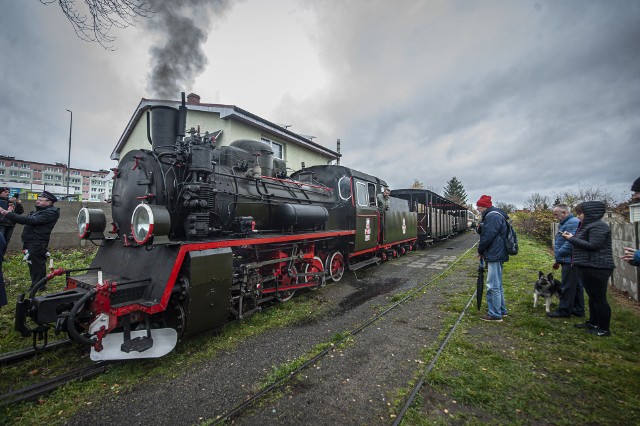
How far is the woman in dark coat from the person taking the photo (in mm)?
4109

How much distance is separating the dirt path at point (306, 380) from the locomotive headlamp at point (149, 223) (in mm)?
1615

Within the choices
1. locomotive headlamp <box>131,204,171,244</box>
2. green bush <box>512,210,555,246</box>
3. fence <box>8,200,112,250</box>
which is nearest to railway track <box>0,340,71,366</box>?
locomotive headlamp <box>131,204,171,244</box>

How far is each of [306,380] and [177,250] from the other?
84.6 inches

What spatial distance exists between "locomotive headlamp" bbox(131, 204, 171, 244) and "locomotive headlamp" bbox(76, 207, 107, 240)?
1.27 meters

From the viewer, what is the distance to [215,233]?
472 cm

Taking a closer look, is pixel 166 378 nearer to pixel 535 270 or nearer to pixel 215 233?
pixel 215 233

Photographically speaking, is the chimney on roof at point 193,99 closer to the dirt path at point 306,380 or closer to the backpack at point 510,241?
the dirt path at point 306,380

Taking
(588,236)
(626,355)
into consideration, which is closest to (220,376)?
(626,355)

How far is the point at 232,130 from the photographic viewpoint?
12.0 metres

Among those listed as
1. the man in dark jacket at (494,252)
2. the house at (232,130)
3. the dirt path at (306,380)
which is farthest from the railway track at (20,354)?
the house at (232,130)

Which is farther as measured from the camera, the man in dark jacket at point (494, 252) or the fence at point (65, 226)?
the fence at point (65, 226)

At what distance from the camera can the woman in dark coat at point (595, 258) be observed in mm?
4109

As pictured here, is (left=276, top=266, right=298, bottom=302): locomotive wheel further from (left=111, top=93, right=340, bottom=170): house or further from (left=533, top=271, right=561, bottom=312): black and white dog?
(left=111, top=93, right=340, bottom=170): house

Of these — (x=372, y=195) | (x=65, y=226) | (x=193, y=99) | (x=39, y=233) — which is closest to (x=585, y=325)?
(x=372, y=195)
